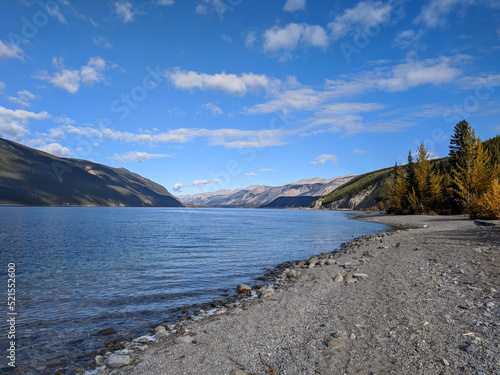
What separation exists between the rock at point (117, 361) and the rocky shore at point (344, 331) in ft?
0.09

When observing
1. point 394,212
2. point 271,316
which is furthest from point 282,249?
point 394,212

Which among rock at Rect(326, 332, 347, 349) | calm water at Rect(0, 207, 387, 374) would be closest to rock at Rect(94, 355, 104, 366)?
calm water at Rect(0, 207, 387, 374)

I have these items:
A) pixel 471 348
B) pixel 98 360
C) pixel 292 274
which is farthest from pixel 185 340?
pixel 292 274

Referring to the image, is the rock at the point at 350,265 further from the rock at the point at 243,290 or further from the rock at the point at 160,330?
the rock at the point at 160,330

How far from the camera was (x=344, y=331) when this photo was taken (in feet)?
27.9

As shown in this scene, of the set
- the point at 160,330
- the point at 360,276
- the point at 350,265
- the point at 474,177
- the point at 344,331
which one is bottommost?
the point at 160,330

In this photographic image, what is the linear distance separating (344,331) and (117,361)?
6.96 meters

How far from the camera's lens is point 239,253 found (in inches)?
1154

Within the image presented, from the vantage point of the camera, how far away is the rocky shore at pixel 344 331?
21.8ft

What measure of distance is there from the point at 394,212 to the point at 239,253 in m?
83.3

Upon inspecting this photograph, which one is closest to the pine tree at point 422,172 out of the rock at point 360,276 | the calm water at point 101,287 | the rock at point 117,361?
the calm water at point 101,287

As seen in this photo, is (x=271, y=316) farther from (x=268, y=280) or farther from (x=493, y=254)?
(x=493, y=254)

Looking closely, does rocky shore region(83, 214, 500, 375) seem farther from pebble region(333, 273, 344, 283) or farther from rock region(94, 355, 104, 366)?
pebble region(333, 273, 344, 283)

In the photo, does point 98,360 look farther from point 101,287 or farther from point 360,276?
point 360,276
